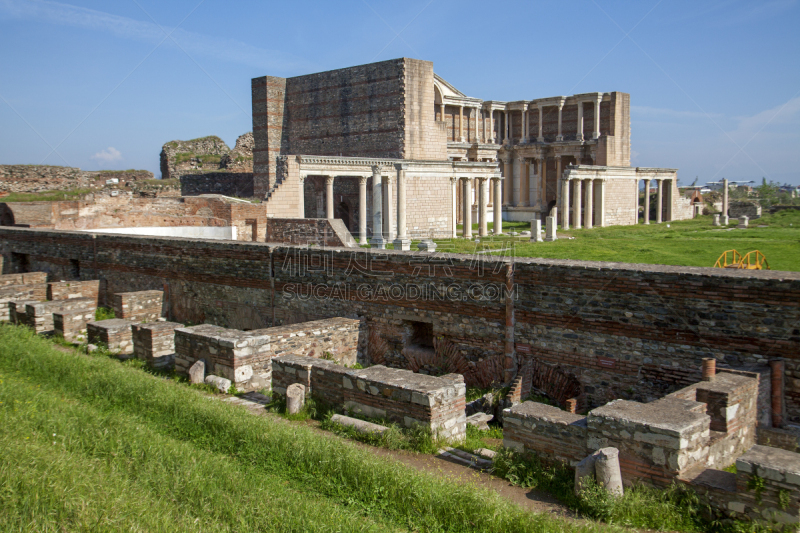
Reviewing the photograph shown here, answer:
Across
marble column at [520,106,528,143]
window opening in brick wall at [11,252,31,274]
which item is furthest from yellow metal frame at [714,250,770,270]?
marble column at [520,106,528,143]

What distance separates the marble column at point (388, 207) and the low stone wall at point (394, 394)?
2028 cm

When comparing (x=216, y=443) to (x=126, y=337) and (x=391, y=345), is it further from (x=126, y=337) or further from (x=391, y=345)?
(x=126, y=337)

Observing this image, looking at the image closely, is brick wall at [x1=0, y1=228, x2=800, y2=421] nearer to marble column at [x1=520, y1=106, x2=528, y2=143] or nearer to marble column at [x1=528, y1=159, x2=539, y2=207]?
marble column at [x1=528, y1=159, x2=539, y2=207]

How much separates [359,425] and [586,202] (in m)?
32.0

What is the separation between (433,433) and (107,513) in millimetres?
2929

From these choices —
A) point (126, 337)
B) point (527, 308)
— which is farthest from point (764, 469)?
point (126, 337)

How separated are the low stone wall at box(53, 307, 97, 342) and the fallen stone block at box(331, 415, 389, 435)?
6.89 m

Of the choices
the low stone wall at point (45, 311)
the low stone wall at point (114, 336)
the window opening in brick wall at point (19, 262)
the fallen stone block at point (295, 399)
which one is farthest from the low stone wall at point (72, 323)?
the window opening in brick wall at point (19, 262)

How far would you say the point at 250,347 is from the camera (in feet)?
27.2

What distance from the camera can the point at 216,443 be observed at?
5.81 meters

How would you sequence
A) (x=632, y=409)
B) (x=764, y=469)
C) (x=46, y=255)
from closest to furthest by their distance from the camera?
(x=764, y=469) → (x=632, y=409) → (x=46, y=255)

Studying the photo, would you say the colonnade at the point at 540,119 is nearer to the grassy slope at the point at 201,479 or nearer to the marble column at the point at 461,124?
the marble column at the point at 461,124

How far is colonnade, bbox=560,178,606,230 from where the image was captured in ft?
111

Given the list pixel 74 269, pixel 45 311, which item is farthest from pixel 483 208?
pixel 45 311
